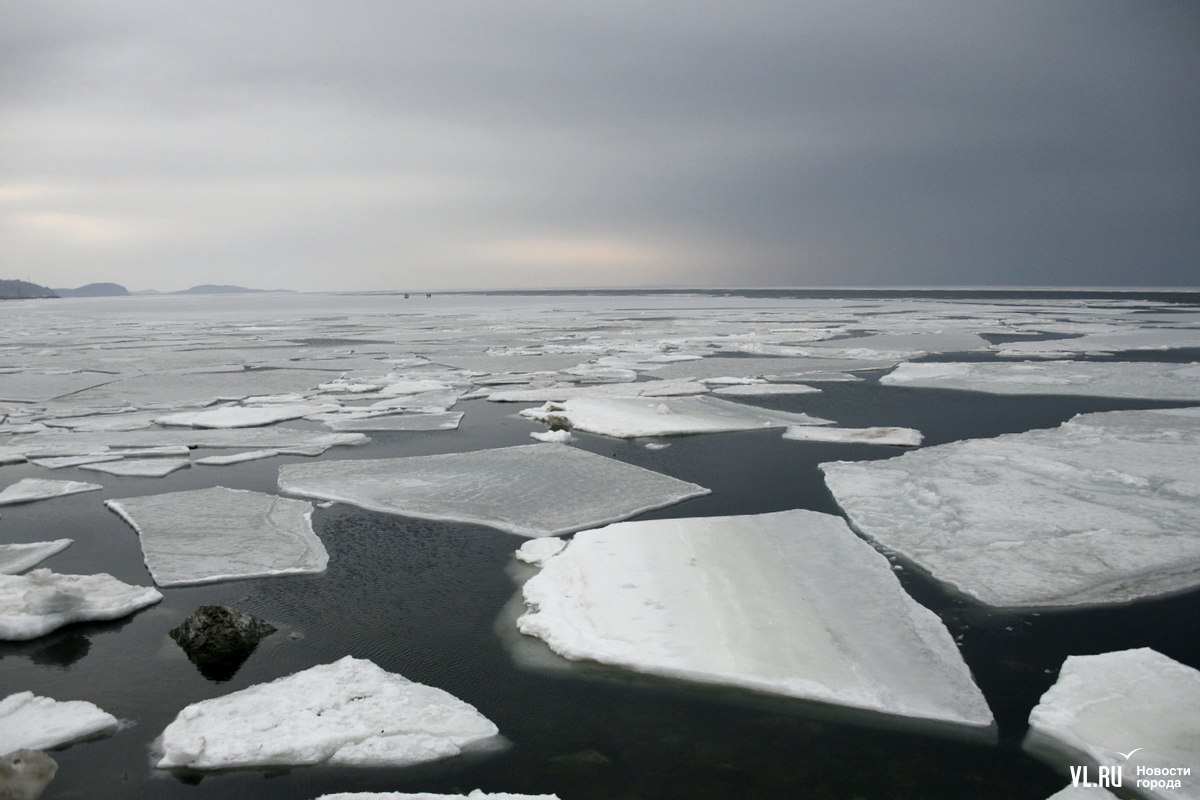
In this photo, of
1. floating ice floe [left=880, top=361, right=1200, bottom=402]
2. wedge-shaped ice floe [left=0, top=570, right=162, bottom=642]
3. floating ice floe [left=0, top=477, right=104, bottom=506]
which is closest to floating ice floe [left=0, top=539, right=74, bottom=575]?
wedge-shaped ice floe [left=0, top=570, right=162, bottom=642]

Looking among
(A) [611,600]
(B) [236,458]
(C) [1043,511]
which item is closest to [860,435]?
(C) [1043,511]

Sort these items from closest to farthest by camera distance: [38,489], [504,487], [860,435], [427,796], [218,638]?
[427,796]
[218,638]
[504,487]
[38,489]
[860,435]

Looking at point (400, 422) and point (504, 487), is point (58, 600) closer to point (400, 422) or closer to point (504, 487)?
point (504, 487)

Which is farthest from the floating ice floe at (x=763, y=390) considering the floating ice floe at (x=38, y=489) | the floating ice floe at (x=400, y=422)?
the floating ice floe at (x=38, y=489)

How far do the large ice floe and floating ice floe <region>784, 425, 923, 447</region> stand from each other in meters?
0.45

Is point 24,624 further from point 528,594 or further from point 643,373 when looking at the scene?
point 643,373

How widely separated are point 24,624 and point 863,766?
3543 millimetres

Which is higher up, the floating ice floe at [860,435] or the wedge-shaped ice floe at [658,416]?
the wedge-shaped ice floe at [658,416]

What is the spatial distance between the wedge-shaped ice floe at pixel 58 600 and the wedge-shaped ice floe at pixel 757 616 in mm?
1912

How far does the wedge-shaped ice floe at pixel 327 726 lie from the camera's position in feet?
8.40

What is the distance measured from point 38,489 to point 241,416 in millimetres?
2820

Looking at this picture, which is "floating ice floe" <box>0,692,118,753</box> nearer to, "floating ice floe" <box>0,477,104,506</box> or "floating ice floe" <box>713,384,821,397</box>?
"floating ice floe" <box>0,477,104,506</box>

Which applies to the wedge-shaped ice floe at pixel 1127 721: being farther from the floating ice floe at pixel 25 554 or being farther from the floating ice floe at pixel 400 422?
the floating ice floe at pixel 400 422

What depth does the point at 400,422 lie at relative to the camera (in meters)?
8.28
